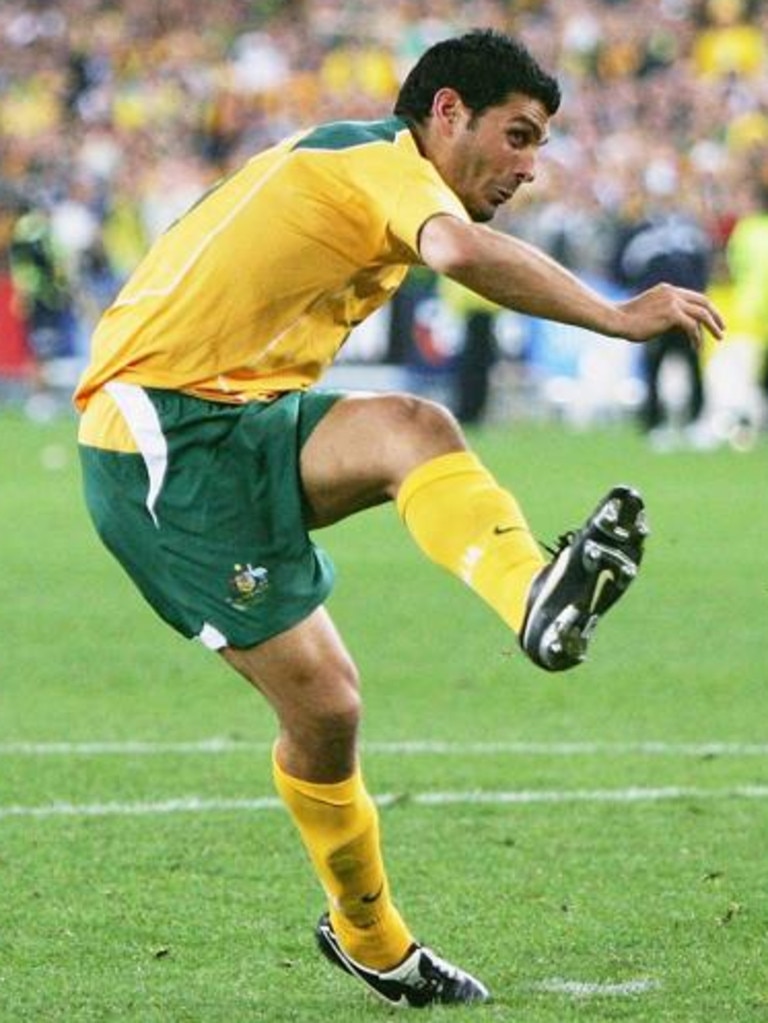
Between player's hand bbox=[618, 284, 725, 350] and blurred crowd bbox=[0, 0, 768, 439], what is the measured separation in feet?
62.7

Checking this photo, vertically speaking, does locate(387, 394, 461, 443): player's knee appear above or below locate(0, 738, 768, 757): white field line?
above

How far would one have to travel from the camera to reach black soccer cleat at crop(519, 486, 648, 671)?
498 centimetres

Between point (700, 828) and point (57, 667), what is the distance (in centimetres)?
418

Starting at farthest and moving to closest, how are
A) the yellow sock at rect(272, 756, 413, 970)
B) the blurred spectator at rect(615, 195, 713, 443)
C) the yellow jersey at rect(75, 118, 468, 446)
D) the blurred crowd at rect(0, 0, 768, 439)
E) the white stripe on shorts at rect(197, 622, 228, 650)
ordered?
the blurred crowd at rect(0, 0, 768, 439)
the blurred spectator at rect(615, 195, 713, 443)
the yellow sock at rect(272, 756, 413, 970)
the white stripe on shorts at rect(197, 622, 228, 650)
the yellow jersey at rect(75, 118, 468, 446)

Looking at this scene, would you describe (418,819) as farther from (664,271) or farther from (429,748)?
(664,271)

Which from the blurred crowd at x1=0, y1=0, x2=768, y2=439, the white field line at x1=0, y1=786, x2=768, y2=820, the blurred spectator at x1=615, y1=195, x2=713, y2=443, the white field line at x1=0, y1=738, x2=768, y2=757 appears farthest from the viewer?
the blurred crowd at x1=0, y1=0, x2=768, y2=439

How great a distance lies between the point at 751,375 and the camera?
2502 centimetres

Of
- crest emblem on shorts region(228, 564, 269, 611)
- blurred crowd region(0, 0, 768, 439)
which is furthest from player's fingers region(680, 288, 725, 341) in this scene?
blurred crowd region(0, 0, 768, 439)

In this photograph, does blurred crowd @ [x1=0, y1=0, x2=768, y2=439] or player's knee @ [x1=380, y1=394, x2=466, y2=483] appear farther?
blurred crowd @ [x1=0, y1=0, x2=768, y2=439]

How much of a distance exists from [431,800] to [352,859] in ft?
8.05

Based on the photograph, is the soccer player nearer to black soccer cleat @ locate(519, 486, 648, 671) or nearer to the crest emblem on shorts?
the crest emblem on shorts

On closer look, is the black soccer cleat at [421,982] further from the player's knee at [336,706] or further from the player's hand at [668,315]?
the player's hand at [668,315]

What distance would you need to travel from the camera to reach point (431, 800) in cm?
838

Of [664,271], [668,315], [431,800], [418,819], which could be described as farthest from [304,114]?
[668,315]
